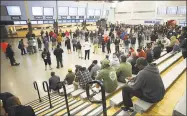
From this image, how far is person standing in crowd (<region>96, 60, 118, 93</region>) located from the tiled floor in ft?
11.7

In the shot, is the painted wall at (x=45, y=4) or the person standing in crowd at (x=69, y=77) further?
the painted wall at (x=45, y=4)

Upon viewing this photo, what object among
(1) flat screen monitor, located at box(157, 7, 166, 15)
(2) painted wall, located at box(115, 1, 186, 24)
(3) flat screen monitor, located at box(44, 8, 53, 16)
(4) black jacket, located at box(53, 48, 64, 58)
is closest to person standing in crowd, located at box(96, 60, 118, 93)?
(4) black jacket, located at box(53, 48, 64, 58)

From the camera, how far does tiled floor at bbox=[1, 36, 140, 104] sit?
665 centimetres

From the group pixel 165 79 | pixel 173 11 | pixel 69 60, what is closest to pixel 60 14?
pixel 69 60

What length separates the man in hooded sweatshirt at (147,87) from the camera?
118 inches

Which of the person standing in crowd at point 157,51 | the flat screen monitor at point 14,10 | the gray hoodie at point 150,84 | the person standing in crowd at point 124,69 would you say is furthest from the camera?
the flat screen monitor at point 14,10

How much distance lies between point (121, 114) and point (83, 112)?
977 millimetres

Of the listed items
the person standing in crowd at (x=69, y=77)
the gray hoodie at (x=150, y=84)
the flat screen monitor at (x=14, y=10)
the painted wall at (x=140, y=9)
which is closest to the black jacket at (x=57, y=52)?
the person standing in crowd at (x=69, y=77)

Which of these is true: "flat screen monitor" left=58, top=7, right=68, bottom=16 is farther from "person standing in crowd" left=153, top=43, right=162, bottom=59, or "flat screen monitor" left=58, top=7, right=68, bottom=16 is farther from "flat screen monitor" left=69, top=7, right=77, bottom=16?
"person standing in crowd" left=153, top=43, right=162, bottom=59

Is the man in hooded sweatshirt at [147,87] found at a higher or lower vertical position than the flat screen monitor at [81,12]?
lower

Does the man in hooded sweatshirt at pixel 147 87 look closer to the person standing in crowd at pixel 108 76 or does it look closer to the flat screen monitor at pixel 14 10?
the person standing in crowd at pixel 108 76

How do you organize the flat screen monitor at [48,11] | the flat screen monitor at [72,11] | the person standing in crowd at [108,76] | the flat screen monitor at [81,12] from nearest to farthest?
the person standing in crowd at [108,76] < the flat screen monitor at [48,11] < the flat screen monitor at [72,11] < the flat screen monitor at [81,12]

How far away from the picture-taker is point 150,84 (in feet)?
9.83

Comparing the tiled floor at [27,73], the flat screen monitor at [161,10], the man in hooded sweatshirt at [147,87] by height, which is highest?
the flat screen monitor at [161,10]
